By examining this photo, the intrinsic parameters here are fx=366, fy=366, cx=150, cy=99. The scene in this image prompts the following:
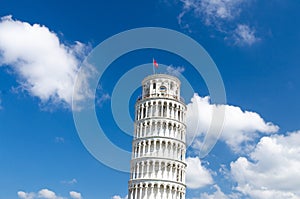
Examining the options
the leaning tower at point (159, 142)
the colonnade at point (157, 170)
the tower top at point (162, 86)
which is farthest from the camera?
the tower top at point (162, 86)

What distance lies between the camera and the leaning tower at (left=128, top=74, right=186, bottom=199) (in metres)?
80.2

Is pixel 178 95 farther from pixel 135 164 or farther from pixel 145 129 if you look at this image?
pixel 135 164

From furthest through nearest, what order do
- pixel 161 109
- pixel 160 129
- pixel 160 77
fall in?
pixel 160 77 → pixel 161 109 → pixel 160 129

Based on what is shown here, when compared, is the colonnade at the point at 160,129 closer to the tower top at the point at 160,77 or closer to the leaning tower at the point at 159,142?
the leaning tower at the point at 159,142

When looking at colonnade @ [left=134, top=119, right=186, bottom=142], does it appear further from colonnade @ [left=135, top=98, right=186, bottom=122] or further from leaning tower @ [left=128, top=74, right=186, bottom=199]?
colonnade @ [left=135, top=98, right=186, bottom=122]

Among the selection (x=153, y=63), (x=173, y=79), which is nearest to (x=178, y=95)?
(x=173, y=79)

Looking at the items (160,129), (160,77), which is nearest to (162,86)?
(160,77)

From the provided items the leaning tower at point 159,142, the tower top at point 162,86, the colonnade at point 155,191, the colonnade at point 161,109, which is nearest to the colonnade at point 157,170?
the leaning tower at point 159,142

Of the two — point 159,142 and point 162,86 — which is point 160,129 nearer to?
point 159,142

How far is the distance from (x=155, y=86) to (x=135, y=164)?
20219 millimetres

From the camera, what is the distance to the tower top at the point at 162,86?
90.3 meters

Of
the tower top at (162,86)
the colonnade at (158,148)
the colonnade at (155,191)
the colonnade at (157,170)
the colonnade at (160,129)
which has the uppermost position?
the tower top at (162,86)

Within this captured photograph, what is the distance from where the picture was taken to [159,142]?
83938 mm

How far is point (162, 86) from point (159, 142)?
15.1m
